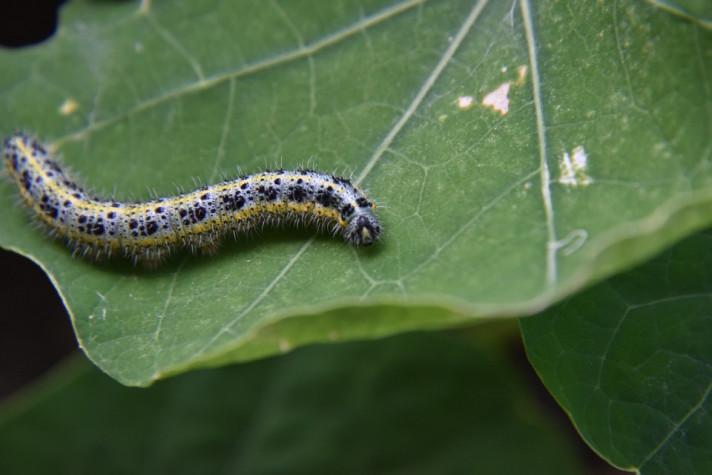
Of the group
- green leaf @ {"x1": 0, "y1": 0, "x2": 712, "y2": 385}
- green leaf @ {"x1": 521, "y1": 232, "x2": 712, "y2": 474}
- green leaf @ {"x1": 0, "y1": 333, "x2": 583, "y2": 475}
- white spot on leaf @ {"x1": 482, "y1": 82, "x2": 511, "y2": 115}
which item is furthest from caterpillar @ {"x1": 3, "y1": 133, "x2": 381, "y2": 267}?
green leaf @ {"x1": 521, "y1": 232, "x2": 712, "y2": 474}

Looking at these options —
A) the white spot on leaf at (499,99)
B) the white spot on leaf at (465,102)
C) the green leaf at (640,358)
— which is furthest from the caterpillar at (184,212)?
the green leaf at (640,358)

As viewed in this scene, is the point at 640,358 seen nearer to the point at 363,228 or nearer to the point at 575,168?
the point at 575,168

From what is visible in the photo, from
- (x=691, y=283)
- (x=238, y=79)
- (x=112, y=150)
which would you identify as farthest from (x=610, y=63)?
(x=112, y=150)

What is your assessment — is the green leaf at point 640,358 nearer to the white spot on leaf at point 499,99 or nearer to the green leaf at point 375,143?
the green leaf at point 375,143

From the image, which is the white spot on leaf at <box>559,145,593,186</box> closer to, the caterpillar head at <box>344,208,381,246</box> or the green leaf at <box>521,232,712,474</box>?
the green leaf at <box>521,232,712,474</box>

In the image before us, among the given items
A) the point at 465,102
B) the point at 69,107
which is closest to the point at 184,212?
the point at 69,107

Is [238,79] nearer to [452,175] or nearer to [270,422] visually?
[452,175]
